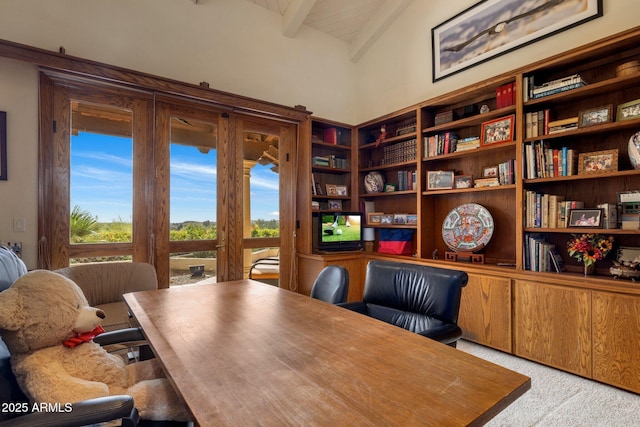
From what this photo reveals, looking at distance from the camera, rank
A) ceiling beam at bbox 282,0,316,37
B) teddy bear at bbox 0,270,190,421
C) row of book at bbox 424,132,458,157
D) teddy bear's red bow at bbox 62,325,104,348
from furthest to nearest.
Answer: ceiling beam at bbox 282,0,316,37, row of book at bbox 424,132,458,157, teddy bear's red bow at bbox 62,325,104,348, teddy bear at bbox 0,270,190,421

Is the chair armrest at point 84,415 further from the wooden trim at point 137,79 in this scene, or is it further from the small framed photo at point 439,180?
the small framed photo at point 439,180

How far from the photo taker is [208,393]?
85 cm

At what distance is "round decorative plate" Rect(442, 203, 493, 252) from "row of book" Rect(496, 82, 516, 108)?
977 mm

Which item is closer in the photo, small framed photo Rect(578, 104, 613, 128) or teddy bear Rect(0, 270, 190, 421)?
teddy bear Rect(0, 270, 190, 421)

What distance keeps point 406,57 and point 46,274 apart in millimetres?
4196

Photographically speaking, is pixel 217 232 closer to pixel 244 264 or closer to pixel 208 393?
pixel 244 264

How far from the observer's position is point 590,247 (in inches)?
94.9

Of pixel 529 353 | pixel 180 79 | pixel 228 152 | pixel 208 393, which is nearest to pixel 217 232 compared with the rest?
pixel 228 152

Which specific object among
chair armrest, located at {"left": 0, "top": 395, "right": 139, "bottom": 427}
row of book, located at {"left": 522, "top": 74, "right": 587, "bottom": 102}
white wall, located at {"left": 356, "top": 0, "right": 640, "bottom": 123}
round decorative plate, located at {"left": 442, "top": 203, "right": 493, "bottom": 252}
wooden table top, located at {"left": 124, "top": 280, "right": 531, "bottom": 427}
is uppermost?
white wall, located at {"left": 356, "top": 0, "right": 640, "bottom": 123}

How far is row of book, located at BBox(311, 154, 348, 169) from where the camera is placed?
415 centimetres

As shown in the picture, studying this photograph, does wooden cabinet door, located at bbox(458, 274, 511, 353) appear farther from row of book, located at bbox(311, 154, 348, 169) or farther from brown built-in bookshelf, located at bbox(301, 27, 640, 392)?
row of book, located at bbox(311, 154, 348, 169)

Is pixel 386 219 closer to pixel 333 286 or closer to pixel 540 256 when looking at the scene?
pixel 540 256

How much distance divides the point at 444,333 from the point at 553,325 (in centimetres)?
147

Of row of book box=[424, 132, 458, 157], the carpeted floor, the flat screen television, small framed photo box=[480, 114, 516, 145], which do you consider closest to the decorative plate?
small framed photo box=[480, 114, 516, 145]
